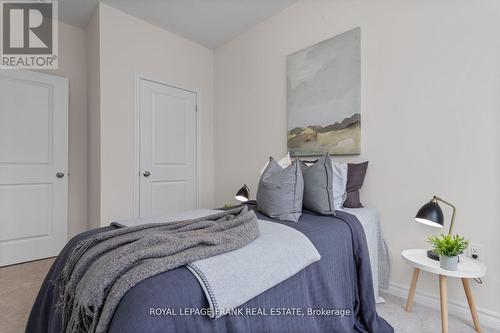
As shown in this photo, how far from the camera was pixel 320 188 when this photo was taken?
5.69ft

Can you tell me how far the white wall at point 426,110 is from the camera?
1539 mm

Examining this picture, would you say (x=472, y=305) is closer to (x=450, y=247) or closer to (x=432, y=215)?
(x=450, y=247)

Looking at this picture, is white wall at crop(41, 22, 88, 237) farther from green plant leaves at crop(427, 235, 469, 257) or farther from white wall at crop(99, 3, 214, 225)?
green plant leaves at crop(427, 235, 469, 257)

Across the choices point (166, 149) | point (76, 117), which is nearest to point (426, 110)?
point (166, 149)

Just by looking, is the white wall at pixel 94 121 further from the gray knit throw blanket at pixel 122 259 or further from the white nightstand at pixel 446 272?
the white nightstand at pixel 446 272

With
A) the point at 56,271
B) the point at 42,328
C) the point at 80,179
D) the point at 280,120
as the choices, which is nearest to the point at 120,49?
the point at 80,179

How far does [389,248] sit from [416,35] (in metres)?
1.58

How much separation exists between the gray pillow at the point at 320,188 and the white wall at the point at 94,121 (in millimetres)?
2120

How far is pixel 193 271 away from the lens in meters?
0.86

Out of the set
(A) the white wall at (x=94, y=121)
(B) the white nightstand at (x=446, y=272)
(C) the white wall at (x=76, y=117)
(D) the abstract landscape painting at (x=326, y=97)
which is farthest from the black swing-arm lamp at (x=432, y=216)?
(C) the white wall at (x=76, y=117)

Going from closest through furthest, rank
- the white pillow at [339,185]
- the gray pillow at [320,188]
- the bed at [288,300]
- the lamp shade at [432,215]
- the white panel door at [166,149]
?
the bed at [288,300] → the lamp shade at [432,215] → the gray pillow at [320,188] → the white pillow at [339,185] → the white panel door at [166,149]

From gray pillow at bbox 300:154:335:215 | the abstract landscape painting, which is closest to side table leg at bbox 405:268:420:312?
gray pillow at bbox 300:154:335:215

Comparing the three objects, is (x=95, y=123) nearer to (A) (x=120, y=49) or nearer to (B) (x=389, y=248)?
(A) (x=120, y=49)

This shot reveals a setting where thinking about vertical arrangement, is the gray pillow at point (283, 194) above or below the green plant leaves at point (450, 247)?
above
